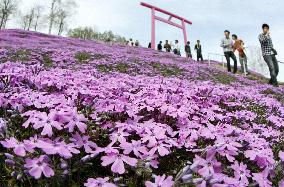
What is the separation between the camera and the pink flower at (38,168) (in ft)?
7.42

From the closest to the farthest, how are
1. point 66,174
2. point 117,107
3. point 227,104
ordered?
point 66,174, point 117,107, point 227,104

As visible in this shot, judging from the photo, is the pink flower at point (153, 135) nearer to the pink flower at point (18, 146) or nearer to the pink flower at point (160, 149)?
the pink flower at point (160, 149)

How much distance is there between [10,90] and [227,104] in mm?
3105

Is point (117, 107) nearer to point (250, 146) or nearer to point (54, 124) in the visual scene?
point (54, 124)

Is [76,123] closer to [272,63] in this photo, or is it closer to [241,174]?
[241,174]

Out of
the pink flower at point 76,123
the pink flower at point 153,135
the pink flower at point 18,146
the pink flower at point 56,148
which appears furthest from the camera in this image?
the pink flower at point 153,135

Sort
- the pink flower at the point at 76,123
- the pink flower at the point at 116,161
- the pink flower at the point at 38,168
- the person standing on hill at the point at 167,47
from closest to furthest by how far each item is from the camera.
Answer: the pink flower at the point at 38,168
the pink flower at the point at 116,161
the pink flower at the point at 76,123
the person standing on hill at the point at 167,47

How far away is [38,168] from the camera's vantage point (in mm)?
2303

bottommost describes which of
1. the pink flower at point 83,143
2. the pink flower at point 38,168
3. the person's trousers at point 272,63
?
the pink flower at point 38,168

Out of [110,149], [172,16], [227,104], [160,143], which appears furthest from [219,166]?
[172,16]

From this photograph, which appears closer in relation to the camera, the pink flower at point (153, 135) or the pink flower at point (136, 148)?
the pink flower at point (136, 148)

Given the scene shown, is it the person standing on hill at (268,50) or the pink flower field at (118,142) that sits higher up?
the person standing on hill at (268,50)

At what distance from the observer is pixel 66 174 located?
2.51 m

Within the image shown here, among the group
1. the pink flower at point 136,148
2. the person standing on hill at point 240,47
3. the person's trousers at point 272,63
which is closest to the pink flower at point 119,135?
the pink flower at point 136,148
